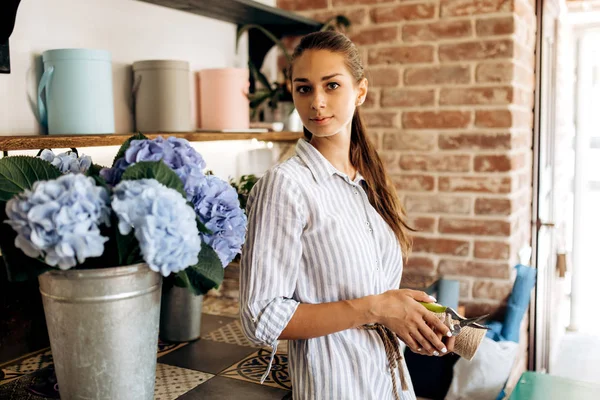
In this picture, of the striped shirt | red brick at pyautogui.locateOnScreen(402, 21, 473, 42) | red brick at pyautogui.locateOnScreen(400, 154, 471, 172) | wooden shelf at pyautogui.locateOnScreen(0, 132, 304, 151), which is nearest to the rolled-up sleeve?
the striped shirt

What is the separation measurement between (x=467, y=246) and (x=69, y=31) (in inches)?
62.1

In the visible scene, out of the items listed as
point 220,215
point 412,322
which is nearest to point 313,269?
point 412,322

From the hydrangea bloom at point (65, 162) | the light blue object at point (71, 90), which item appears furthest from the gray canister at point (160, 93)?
the hydrangea bloom at point (65, 162)

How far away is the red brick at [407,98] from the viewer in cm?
239

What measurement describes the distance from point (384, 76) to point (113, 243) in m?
1.73

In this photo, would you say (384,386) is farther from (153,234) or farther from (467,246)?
(467,246)

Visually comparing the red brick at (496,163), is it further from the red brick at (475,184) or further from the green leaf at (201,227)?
the green leaf at (201,227)

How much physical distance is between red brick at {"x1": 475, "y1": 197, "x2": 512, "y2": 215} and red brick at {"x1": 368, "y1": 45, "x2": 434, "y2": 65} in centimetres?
58

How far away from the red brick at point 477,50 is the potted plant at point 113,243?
5.06ft

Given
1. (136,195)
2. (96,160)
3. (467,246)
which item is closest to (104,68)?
(96,160)

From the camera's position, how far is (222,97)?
2080 mm

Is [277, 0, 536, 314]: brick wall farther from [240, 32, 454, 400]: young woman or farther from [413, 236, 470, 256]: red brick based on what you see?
[240, 32, 454, 400]: young woman

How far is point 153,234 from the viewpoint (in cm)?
87

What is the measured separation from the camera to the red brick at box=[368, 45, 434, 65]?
238 cm
